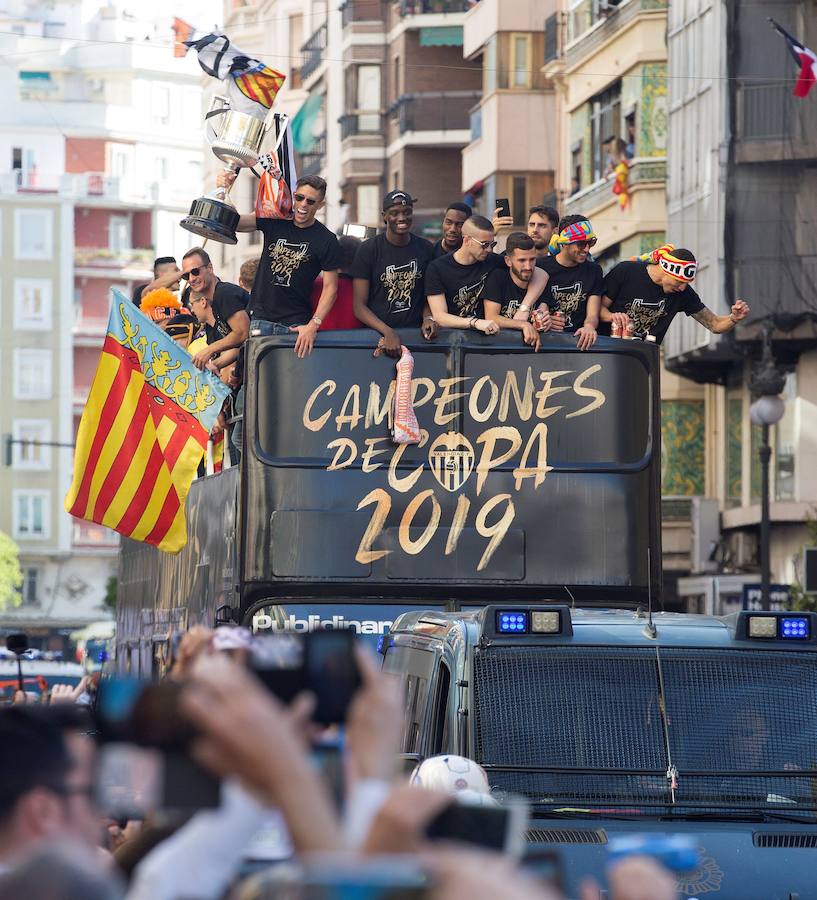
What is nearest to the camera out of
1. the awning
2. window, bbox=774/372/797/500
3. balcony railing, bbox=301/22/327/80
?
window, bbox=774/372/797/500

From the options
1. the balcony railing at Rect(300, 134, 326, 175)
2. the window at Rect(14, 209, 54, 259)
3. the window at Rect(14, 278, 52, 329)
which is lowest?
the window at Rect(14, 278, 52, 329)

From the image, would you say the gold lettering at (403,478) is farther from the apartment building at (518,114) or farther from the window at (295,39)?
the window at (295,39)

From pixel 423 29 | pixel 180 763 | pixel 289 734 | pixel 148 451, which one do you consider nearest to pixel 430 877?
pixel 289 734

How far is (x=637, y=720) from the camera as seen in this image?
10.1 m

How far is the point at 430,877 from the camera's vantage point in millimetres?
2990

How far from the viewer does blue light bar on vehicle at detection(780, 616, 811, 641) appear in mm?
10477

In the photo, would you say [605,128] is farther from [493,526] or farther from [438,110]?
[493,526]

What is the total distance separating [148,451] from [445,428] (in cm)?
319

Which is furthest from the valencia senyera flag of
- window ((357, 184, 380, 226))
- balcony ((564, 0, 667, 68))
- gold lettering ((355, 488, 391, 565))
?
window ((357, 184, 380, 226))

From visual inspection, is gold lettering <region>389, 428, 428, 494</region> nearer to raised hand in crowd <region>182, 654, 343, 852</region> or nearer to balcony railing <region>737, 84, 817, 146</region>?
raised hand in crowd <region>182, 654, 343, 852</region>

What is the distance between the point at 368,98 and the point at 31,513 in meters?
45.3

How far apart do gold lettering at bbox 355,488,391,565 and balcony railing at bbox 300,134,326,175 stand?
58.2 m

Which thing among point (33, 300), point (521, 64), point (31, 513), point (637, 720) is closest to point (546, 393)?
point (637, 720)

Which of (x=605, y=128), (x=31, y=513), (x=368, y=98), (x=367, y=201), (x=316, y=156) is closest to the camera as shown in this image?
(x=605, y=128)
